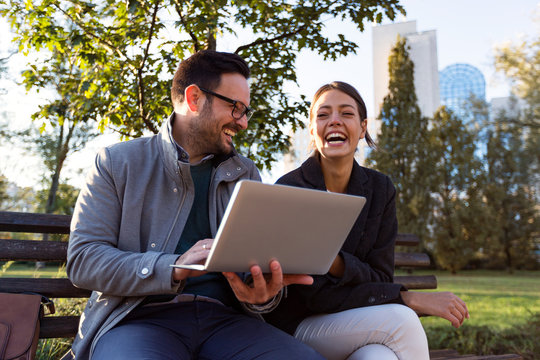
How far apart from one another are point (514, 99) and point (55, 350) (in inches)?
512

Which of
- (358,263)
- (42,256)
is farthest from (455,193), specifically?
(42,256)

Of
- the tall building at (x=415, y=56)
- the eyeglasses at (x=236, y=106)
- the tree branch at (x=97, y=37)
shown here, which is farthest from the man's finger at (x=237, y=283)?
the tall building at (x=415, y=56)

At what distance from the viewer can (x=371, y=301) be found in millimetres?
2158

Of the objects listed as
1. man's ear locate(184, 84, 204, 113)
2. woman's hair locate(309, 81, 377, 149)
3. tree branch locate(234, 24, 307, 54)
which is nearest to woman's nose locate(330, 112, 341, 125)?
woman's hair locate(309, 81, 377, 149)

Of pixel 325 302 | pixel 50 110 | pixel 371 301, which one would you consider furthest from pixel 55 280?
pixel 50 110

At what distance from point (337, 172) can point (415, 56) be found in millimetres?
56061

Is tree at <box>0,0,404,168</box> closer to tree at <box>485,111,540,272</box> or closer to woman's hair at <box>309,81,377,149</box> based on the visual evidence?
woman's hair at <box>309,81,377,149</box>

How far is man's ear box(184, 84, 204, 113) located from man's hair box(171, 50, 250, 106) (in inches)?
1.3

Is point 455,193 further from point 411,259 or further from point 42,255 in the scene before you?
point 42,255

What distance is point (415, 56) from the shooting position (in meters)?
54.1

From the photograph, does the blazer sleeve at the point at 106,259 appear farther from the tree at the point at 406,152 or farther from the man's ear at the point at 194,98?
the tree at the point at 406,152

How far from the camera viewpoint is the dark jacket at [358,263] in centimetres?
214

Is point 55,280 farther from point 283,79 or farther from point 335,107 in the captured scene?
point 283,79

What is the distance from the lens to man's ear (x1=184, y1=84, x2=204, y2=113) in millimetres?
2277
